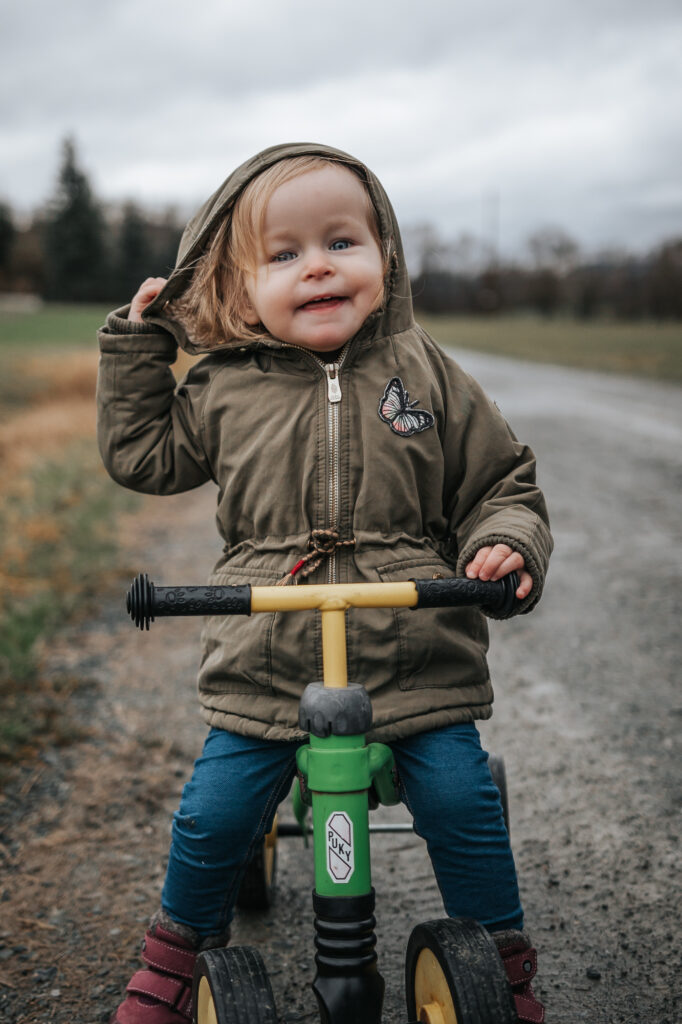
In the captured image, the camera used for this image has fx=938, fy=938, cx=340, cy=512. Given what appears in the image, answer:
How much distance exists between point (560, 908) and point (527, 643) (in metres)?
2.03

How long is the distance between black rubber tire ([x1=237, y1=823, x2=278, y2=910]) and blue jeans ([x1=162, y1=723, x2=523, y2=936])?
0.36 meters

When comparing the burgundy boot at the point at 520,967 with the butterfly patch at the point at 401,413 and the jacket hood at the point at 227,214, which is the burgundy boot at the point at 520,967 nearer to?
the butterfly patch at the point at 401,413

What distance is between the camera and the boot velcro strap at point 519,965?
1906 millimetres

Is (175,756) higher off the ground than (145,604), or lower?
lower

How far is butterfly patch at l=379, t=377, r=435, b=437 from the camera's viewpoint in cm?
211

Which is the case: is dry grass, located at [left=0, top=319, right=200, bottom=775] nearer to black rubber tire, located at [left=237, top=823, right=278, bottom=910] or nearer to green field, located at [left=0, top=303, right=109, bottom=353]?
black rubber tire, located at [left=237, top=823, right=278, bottom=910]

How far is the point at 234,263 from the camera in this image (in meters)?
2.22

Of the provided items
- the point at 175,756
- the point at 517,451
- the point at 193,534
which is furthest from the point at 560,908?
the point at 193,534

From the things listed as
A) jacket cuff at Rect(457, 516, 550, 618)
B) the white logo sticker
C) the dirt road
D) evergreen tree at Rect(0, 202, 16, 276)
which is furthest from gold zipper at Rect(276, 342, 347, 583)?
evergreen tree at Rect(0, 202, 16, 276)

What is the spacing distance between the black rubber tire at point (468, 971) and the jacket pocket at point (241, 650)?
610mm

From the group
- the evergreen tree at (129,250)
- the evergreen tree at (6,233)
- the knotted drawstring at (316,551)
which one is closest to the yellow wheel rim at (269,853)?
the knotted drawstring at (316,551)

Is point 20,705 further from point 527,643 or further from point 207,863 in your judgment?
point 527,643

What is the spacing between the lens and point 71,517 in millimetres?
6906

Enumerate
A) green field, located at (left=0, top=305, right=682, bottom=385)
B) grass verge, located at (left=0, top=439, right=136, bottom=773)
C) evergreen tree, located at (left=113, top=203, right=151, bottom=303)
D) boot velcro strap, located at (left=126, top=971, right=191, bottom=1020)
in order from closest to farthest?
boot velcro strap, located at (left=126, top=971, right=191, bottom=1020), grass verge, located at (left=0, top=439, right=136, bottom=773), green field, located at (left=0, top=305, right=682, bottom=385), evergreen tree, located at (left=113, top=203, right=151, bottom=303)
